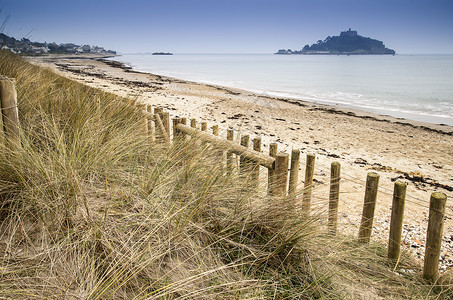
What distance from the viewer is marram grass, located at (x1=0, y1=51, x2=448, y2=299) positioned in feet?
5.05

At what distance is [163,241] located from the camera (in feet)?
6.03

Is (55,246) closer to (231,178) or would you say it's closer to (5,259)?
(5,259)

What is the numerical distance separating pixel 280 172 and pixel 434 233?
127 centimetres

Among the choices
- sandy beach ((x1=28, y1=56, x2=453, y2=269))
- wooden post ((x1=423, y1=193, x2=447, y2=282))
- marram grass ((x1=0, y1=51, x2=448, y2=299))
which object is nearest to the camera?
marram grass ((x1=0, y1=51, x2=448, y2=299))

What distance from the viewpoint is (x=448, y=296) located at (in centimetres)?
207

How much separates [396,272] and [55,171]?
9.14 ft

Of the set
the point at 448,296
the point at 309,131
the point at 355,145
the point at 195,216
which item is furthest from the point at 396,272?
the point at 309,131

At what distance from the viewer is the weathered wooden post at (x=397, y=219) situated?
2.35 meters

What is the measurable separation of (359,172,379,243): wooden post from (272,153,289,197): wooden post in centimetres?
71

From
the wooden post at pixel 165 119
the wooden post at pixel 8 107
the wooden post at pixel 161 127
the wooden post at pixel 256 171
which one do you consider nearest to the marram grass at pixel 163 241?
the wooden post at pixel 256 171

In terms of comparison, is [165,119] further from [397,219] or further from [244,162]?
[397,219]

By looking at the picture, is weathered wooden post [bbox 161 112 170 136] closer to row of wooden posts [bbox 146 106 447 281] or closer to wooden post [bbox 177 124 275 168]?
wooden post [bbox 177 124 275 168]

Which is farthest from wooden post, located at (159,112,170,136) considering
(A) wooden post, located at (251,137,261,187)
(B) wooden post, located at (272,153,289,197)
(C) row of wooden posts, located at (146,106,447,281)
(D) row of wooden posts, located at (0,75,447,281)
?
(B) wooden post, located at (272,153,289,197)

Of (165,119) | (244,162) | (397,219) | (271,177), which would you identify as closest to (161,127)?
(165,119)
